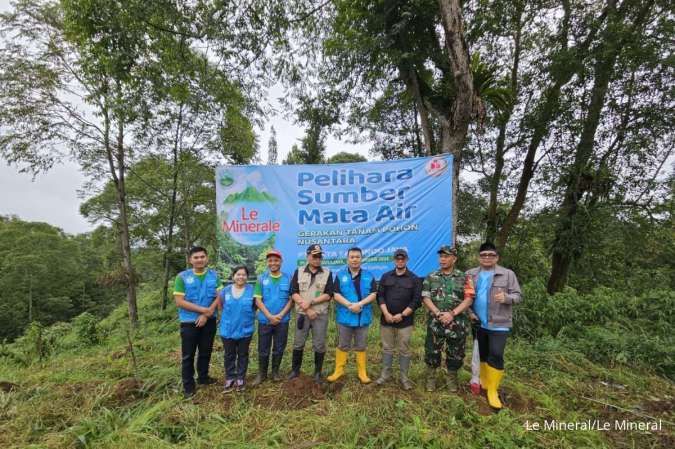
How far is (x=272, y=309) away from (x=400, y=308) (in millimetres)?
1461

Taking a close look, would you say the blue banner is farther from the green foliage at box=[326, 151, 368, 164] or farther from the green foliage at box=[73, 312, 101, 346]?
the green foliage at box=[326, 151, 368, 164]

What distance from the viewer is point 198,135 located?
25.4 feet

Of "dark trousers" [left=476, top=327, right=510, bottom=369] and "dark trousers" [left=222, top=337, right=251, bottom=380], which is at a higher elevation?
"dark trousers" [left=476, top=327, right=510, bottom=369]

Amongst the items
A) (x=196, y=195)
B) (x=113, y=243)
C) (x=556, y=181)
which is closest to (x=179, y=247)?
(x=196, y=195)

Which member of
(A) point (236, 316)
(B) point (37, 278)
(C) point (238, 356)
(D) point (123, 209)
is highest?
(D) point (123, 209)

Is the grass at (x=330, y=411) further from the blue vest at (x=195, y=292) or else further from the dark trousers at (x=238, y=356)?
the blue vest at (x=195, y=292)

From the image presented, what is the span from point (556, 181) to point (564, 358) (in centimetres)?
481

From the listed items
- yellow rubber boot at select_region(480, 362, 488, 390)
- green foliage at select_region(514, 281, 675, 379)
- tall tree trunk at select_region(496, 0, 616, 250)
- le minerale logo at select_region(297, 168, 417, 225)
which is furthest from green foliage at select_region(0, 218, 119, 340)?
tall tree trunk at select_region(496, 0, 616, 250)

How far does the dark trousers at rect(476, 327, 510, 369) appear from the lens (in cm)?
290

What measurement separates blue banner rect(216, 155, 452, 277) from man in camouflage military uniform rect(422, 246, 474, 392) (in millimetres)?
1137

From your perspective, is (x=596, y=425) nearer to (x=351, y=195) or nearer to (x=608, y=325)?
(x=608, y=325)

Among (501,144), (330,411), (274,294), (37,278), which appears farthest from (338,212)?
(37,278)

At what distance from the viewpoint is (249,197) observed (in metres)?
4.46

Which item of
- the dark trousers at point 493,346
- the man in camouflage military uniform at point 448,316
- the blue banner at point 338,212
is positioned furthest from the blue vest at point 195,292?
the dark trousers at point 493,346
